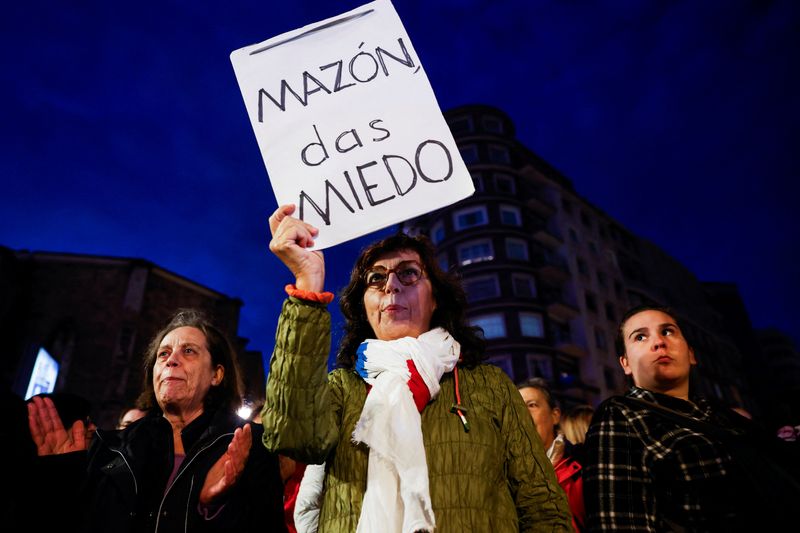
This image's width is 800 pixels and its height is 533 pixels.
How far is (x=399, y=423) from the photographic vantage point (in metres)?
1.78

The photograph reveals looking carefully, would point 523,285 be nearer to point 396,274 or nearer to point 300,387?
point 396,274

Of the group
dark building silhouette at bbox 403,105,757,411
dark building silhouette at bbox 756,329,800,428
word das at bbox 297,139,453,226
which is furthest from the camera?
dark building silhouette at bbox 756,329,800,428

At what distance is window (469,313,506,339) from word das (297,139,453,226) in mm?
32498

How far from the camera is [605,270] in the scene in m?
44.6

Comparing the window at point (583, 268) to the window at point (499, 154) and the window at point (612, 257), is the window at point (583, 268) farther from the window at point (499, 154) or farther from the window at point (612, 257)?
the window at point (499, 154)

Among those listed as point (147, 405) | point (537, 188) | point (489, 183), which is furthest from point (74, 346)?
point (537, 188)

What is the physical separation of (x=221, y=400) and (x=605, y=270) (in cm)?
4559

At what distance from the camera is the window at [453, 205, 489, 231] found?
124 ft

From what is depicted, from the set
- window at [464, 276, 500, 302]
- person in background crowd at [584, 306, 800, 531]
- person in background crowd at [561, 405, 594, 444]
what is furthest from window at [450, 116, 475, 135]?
person in background crowd at [584, 306, 800, 531]

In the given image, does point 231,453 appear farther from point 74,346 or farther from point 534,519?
point 74,346

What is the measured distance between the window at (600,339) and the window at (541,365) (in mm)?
7162

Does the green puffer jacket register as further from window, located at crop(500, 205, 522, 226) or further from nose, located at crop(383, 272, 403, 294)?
window, located at crop(500, 205, 522, 226)

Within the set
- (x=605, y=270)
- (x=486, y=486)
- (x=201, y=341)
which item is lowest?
(x=486, y=486)

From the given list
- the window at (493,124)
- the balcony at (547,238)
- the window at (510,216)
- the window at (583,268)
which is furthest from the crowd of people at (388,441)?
the window at (583,268)
